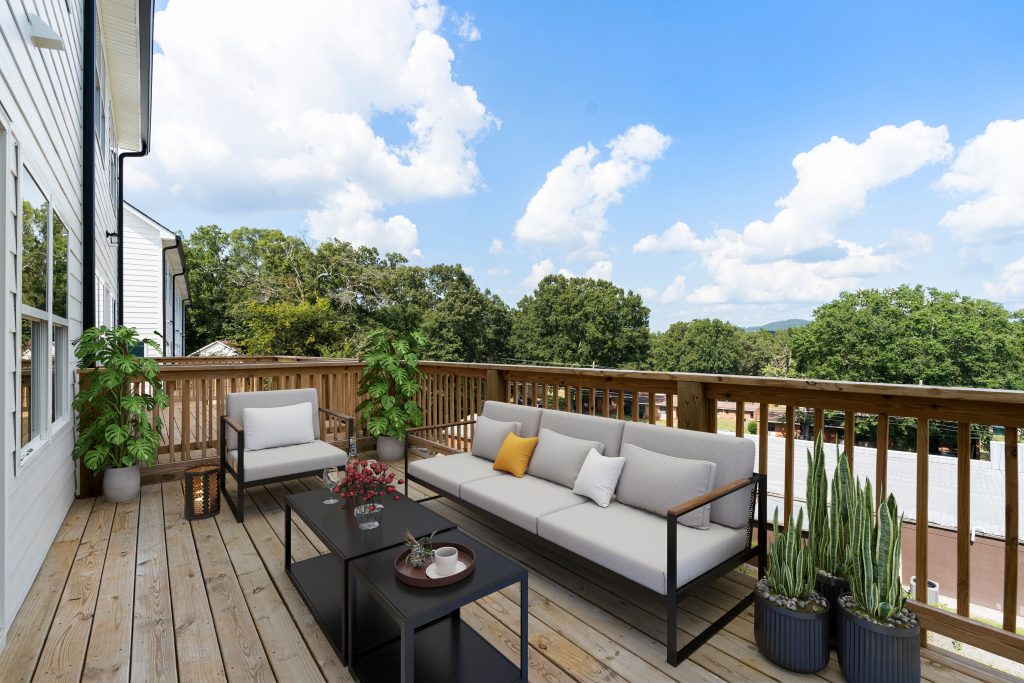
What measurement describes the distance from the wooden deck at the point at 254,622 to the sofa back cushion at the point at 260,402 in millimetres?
1140

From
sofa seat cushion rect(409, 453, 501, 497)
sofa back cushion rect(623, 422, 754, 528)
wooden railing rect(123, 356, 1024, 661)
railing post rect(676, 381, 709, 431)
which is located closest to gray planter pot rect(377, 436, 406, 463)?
wooden railing rect(123, 356, 1024, 661)

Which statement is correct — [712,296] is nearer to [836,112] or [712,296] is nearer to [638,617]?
[836,112]

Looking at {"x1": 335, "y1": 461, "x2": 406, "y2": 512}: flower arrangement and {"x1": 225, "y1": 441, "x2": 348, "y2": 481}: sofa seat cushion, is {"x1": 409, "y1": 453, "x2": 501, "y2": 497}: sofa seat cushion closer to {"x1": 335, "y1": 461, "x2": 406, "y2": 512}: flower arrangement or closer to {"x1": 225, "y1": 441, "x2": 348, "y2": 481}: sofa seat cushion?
{"x1": 225, "y1": 441, "x2": 348, "y2": 481}: sofa seat cushion

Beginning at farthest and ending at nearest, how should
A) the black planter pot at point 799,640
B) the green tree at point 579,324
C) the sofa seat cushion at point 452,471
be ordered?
the green tree at point 579,324 → the sofa seat cushion at point 452,471 → the black planter pot at point 799,640

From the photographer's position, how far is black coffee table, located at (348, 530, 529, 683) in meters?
1.73

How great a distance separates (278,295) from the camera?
24.8 metres

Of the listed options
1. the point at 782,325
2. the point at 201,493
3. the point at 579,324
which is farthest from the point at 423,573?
the point at 782,325

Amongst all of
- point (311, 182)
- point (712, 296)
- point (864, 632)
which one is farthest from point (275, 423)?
point (712, 296)

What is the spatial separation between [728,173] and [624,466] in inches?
1817

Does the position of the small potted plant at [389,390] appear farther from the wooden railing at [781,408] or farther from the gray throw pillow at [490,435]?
the gray throw pillow at [490,435]

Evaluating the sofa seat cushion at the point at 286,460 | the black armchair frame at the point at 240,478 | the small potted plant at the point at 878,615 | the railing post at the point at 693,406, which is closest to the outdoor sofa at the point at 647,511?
the railing post at the point at 693,406

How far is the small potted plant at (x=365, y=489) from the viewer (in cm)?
244

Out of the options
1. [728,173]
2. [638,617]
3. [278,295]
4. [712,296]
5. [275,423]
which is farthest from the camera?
[712,296]

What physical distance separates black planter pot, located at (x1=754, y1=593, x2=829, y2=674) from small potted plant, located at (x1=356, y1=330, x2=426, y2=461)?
13.3ft
